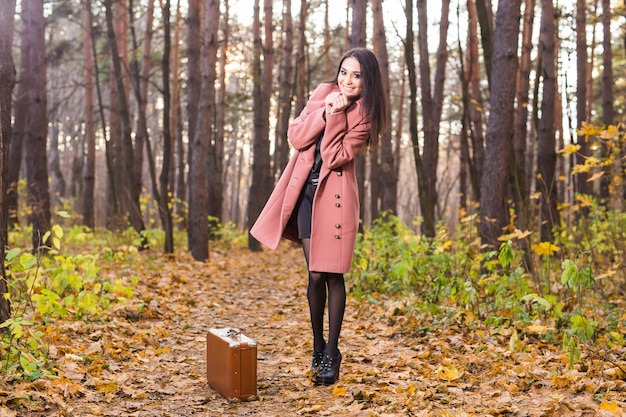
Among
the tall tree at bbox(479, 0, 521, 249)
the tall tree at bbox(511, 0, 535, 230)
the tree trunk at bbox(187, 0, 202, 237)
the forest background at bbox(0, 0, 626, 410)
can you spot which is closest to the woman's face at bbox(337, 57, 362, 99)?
the forest background at bbox(0, 0, 626, 410)

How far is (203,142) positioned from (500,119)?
5.70 meters

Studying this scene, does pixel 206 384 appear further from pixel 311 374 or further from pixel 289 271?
pixel 289 271

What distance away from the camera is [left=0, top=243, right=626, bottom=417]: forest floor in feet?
11.3

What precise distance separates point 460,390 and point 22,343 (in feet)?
9.29

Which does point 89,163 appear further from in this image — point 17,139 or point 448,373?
point 448,373

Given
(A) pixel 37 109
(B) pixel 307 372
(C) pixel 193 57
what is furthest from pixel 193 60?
(B) pixel 307 372

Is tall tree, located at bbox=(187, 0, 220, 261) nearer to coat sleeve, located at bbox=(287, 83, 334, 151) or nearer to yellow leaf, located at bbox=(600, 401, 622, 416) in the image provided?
coat sleeve, located at bbox=(287, 83, 334, 151)

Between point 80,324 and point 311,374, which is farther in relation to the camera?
point 80,324

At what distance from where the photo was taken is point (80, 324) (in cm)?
505

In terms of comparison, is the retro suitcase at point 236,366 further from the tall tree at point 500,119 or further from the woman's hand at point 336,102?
the tall tree at point 500,119

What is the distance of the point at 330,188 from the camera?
3994 mm

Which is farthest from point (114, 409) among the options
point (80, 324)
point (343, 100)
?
point (343, 100)

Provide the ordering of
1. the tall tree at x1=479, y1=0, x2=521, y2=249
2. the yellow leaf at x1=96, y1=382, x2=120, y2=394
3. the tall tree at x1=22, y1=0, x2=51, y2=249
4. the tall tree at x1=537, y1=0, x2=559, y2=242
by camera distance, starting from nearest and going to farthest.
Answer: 1. the yellow leaf at x1=96, y1=382, x2=120, y2=394
2. the tall tree at x1=479, y1=0, x2=521, y2=249
3. the tall tree at x1=537, y1=0, x2=559, y2=242
4. the tall tree at x1=22, y1=0, x2=51, y2=249

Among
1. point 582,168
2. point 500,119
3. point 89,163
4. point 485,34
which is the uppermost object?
point 485,34
